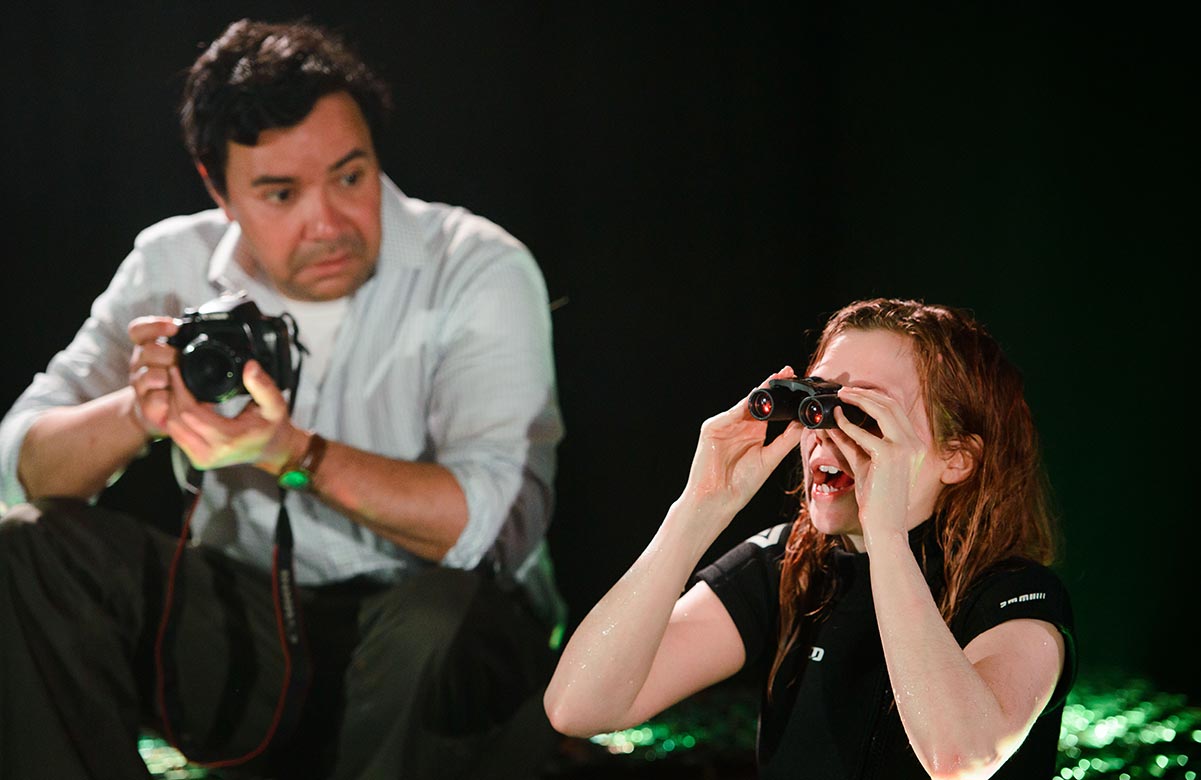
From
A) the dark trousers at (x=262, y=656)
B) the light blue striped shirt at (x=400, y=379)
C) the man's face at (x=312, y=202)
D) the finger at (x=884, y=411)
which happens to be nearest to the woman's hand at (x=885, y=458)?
the finger at (x=884, y=411)

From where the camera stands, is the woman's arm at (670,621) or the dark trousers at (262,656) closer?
Result: the woman's arm at (670,621)

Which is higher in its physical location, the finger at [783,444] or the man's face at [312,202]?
the man's face at [312,202]

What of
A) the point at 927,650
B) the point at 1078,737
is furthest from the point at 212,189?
the point at 1078,737

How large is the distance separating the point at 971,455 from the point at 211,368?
5.17ft

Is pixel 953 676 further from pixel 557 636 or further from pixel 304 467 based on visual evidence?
pixel 304 467

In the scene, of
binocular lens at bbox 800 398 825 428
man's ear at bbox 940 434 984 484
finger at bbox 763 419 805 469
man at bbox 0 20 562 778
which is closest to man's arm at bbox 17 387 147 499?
man at bbox 0 20 562 778

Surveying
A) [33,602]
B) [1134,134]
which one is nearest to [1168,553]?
[1134,134]

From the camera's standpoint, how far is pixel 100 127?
2.75 metres

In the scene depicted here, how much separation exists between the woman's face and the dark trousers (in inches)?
42.4

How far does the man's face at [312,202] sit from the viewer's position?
275cm

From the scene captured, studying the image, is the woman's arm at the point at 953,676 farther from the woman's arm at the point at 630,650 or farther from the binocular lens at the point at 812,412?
the woman's arm at the point at 630,650

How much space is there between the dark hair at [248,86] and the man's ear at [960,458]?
5.59 ft

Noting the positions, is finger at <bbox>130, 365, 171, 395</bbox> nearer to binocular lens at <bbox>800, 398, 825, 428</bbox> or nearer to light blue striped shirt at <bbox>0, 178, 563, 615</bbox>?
light blue striped shirt at <bbox>0, 178, 563, 615</bbox>

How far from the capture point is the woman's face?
175 centimetres
